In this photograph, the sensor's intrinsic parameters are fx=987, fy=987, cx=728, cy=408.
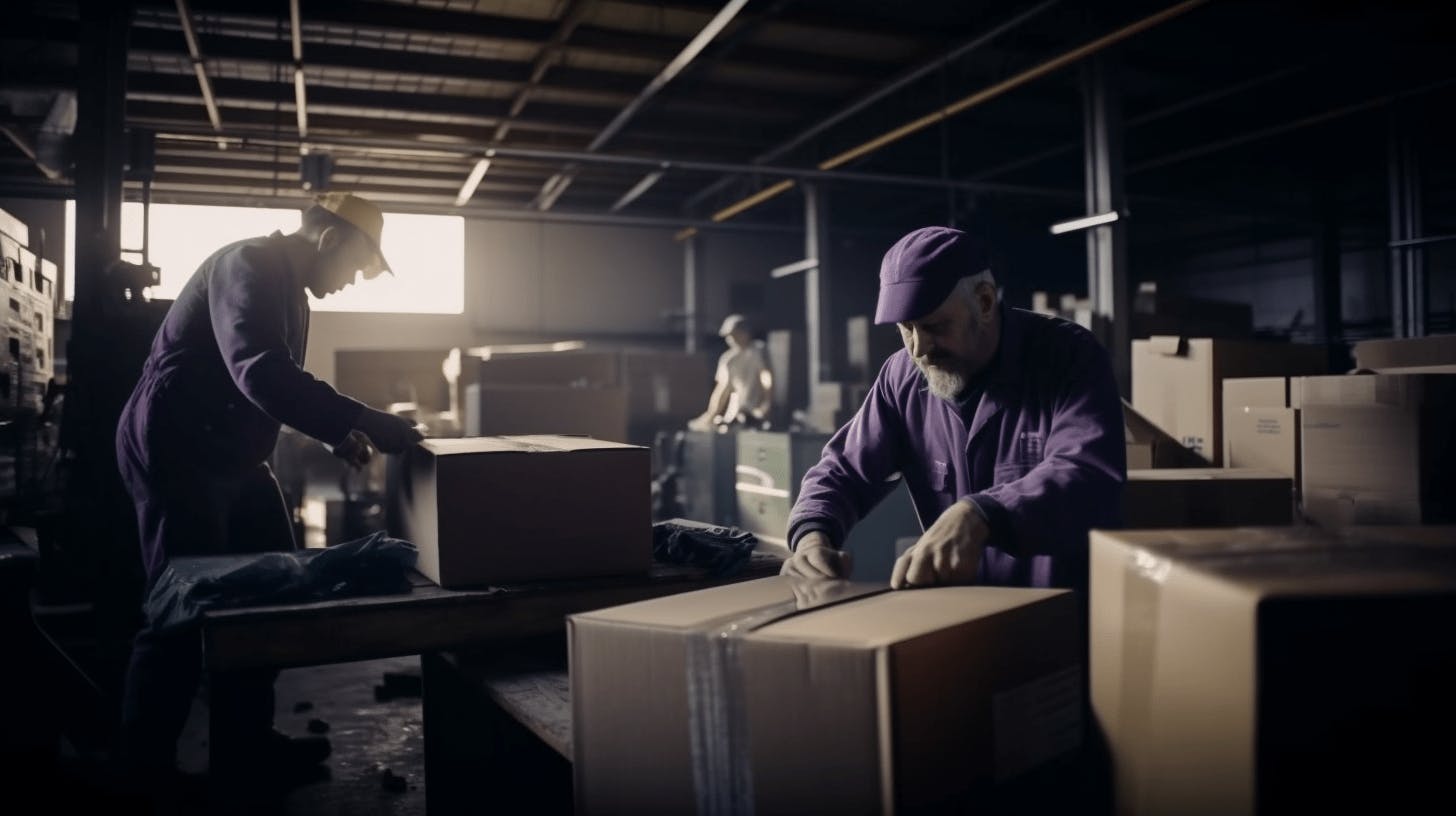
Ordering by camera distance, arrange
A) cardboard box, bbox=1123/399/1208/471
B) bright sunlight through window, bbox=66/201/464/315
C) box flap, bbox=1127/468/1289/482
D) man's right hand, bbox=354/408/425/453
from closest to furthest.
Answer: man's right hand, bbox=354/408/425/453
box flap, bbox=1127/468/1289/482
cardboard box, bbox=1123/399/1208/471
bright sunlight through window, bbox=66/201/464/315

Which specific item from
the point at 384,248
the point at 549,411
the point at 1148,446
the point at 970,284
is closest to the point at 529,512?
the point at 970,284

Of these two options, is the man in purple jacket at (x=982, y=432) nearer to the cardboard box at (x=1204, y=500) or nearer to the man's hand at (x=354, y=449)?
the cardboard box at (x=1204, y=500)

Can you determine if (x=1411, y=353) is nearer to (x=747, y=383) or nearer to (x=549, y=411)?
(x=549, y=411)

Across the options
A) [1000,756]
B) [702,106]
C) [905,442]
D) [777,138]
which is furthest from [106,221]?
[777,138]

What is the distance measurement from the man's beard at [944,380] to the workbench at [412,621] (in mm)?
618

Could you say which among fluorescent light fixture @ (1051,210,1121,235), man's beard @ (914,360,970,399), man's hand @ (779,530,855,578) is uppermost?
fluorescent light fixture @ (1051,210,1121,235)

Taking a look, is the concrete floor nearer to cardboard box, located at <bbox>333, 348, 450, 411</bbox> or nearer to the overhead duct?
the overhead duct

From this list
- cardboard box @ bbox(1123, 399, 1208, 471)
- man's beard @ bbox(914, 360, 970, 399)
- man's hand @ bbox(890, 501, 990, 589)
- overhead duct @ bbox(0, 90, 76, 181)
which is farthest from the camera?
overhead duct @ bbox(0, 90, 76, 181)

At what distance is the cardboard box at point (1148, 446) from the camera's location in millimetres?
3150

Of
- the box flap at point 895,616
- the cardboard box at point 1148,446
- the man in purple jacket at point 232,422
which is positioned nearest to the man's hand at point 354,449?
the man in purple jacket at point 232,422

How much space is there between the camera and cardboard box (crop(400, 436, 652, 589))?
6.28 ft

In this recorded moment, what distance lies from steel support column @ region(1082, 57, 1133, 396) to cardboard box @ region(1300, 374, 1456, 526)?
8.50 ft

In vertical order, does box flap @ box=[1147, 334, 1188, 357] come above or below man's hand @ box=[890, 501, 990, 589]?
above

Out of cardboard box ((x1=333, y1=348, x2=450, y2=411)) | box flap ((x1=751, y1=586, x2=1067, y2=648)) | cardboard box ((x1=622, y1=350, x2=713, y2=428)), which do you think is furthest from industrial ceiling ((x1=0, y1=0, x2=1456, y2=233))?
box flap ((x1=751, y1=586, x2=1067, y2=648))
